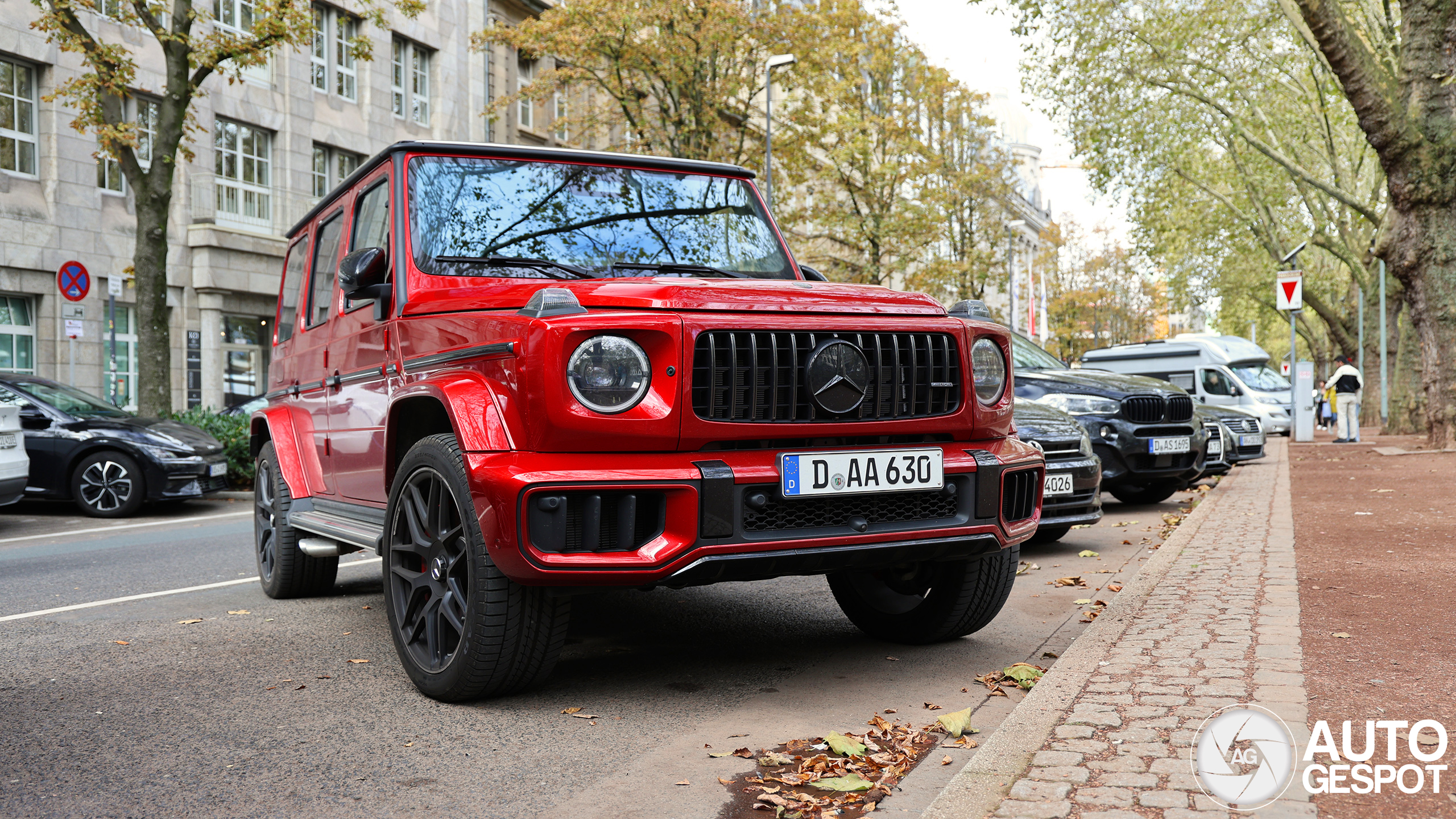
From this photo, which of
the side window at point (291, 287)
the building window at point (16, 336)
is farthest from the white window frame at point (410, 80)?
the side window at point (291, 287)

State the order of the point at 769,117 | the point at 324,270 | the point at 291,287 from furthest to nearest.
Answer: the point at 769,117, the point at 291,287, the point at 324,270

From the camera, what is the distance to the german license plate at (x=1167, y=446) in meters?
10.5

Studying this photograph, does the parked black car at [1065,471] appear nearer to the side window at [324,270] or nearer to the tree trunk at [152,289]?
the side window at [324,270]

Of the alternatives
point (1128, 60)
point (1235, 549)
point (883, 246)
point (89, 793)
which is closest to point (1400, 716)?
point (89, 793)

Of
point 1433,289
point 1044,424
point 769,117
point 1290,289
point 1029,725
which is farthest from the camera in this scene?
point 769,117

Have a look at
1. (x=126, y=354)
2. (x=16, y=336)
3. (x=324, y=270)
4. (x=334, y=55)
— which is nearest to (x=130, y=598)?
(x=324, y=270)

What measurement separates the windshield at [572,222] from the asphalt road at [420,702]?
5.29ft

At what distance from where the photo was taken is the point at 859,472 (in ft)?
12.8

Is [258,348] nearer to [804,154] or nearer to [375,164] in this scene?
[804,154]

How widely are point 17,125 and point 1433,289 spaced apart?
75.4 ft

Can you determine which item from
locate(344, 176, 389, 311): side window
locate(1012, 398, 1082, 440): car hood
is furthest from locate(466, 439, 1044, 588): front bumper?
locate(1012, 398, 1082, 440): car hood

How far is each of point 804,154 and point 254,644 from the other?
23127 mm

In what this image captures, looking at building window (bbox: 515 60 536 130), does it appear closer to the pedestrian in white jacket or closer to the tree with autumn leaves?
the tree with autumn leaves

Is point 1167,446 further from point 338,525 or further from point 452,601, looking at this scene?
point 452,601
